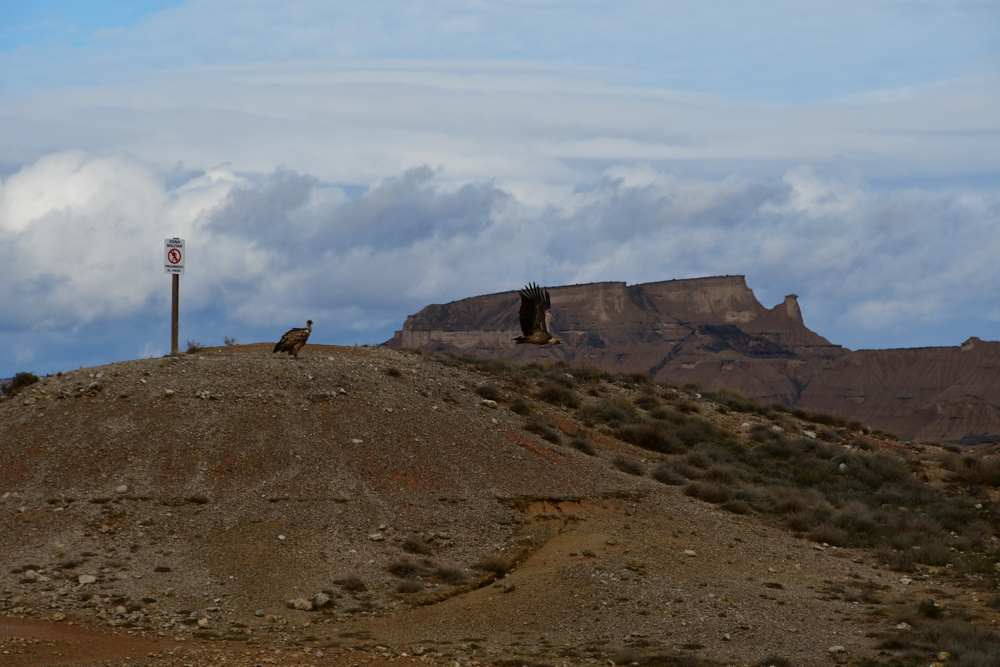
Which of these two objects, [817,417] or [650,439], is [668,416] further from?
[817,417]

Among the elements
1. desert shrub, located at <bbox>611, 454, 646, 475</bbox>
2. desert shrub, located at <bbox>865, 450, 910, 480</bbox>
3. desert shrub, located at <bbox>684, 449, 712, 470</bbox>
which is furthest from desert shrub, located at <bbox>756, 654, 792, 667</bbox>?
desert shrub, located at <bbox>865, 450, 910, 480</bbox>

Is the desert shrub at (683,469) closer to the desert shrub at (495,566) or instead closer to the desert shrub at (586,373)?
the desert shrub at (495,566)

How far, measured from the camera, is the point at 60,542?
11.9 meters

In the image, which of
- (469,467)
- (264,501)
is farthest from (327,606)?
(469,467)

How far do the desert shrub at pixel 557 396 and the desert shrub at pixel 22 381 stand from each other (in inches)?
465

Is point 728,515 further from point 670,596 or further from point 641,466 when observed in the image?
point 670,596

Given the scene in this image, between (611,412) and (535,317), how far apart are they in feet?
13.7

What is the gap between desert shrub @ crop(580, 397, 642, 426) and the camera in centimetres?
2141

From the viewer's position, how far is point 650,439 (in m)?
20.6

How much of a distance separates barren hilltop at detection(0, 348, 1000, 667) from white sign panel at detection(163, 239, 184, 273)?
1.96 m

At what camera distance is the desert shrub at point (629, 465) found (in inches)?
706

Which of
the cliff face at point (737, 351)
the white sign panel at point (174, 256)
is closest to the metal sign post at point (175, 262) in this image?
the white sign panel at point (174, 256)

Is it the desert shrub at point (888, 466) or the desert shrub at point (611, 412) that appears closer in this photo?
the desert shrub at point (888, 466)

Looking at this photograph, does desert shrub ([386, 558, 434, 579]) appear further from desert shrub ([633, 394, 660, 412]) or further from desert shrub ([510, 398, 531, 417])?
desert shrub ([633, 394, 660, 412])
